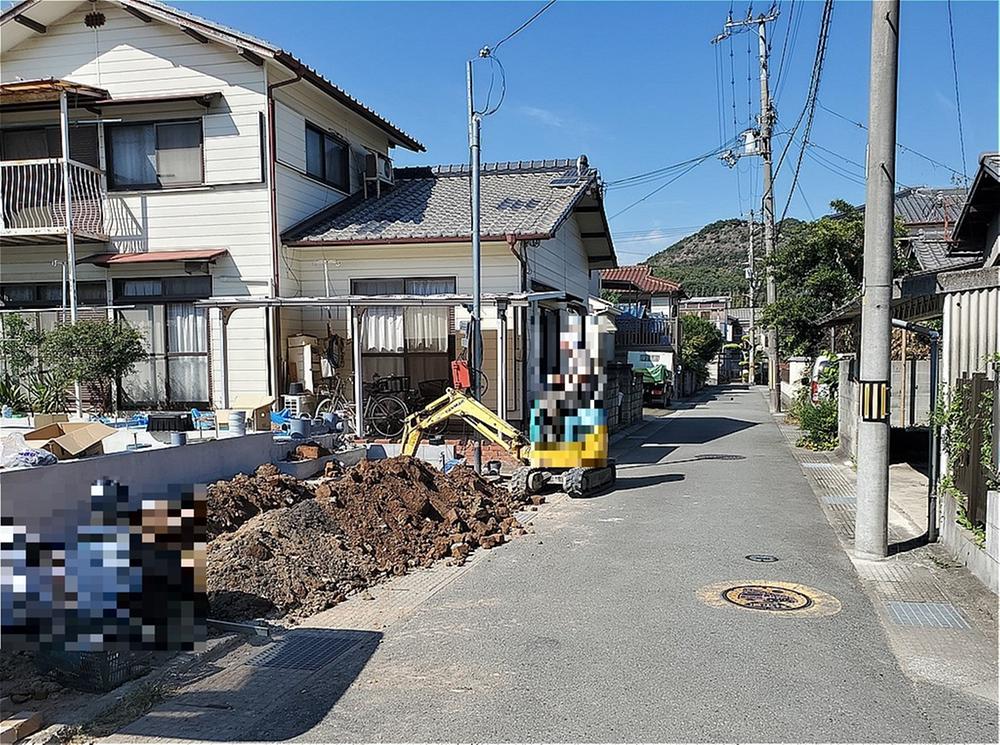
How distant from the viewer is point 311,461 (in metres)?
12.6

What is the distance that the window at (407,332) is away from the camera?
15.5 metres

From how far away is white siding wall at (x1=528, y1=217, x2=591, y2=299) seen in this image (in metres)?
17.3

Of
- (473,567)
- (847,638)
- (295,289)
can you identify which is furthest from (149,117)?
(847,638)

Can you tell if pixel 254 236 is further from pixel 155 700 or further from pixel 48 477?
pixel 155 700

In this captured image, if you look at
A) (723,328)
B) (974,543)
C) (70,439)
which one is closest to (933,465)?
(974,543)

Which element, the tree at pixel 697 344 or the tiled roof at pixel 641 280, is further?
the tree at pixel 697 344

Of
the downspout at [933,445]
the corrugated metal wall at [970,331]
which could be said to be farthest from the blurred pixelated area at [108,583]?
the downspout at [933,445]

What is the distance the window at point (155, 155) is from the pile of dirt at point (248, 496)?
7718mm

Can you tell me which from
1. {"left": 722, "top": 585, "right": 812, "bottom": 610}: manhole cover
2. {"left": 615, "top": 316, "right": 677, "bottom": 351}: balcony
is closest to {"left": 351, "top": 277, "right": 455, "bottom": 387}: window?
{"left": 722, "top": 585, "right": 812, "bottom": 610}: manhole cover

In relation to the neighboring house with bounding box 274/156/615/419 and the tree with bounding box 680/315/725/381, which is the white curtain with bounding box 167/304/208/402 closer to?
the neighboring house with bounding box 274/156/615/419

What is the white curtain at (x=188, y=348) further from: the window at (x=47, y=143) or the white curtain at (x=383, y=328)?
the window at (x=47, y=143)

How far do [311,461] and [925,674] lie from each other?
30.8 feet

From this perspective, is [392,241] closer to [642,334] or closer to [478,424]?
[478,424]

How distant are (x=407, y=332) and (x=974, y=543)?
10776 mm
